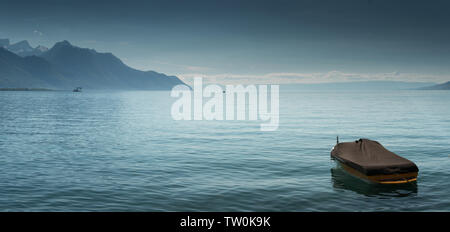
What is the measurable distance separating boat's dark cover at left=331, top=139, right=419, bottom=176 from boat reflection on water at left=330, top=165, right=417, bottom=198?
42.0 inches

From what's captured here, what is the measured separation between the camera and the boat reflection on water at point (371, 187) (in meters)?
25.9

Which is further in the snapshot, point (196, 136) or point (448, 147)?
point (196, 136)

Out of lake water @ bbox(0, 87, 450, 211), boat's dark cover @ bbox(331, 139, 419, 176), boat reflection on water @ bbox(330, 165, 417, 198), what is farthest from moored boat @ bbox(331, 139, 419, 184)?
lake water @ bbox(0, 87, 450, 211)

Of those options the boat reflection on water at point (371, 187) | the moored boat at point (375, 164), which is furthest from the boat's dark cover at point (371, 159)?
the boat reflection on water at point (371, 187)

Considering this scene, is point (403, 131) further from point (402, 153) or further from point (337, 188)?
point (337, 188)

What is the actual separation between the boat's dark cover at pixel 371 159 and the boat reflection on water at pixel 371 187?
42.0 inches

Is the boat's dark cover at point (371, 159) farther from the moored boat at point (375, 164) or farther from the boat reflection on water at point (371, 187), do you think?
the boat reflection on water at point (371, 187)

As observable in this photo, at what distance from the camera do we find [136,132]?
6756 centimetres

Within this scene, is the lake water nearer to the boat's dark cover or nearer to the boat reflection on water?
the boat reflection on water

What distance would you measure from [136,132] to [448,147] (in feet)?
172

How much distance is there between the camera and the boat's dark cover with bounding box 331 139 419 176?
90.1 ft

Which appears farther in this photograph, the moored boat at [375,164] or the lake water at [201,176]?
the moored boat at [375,164]
